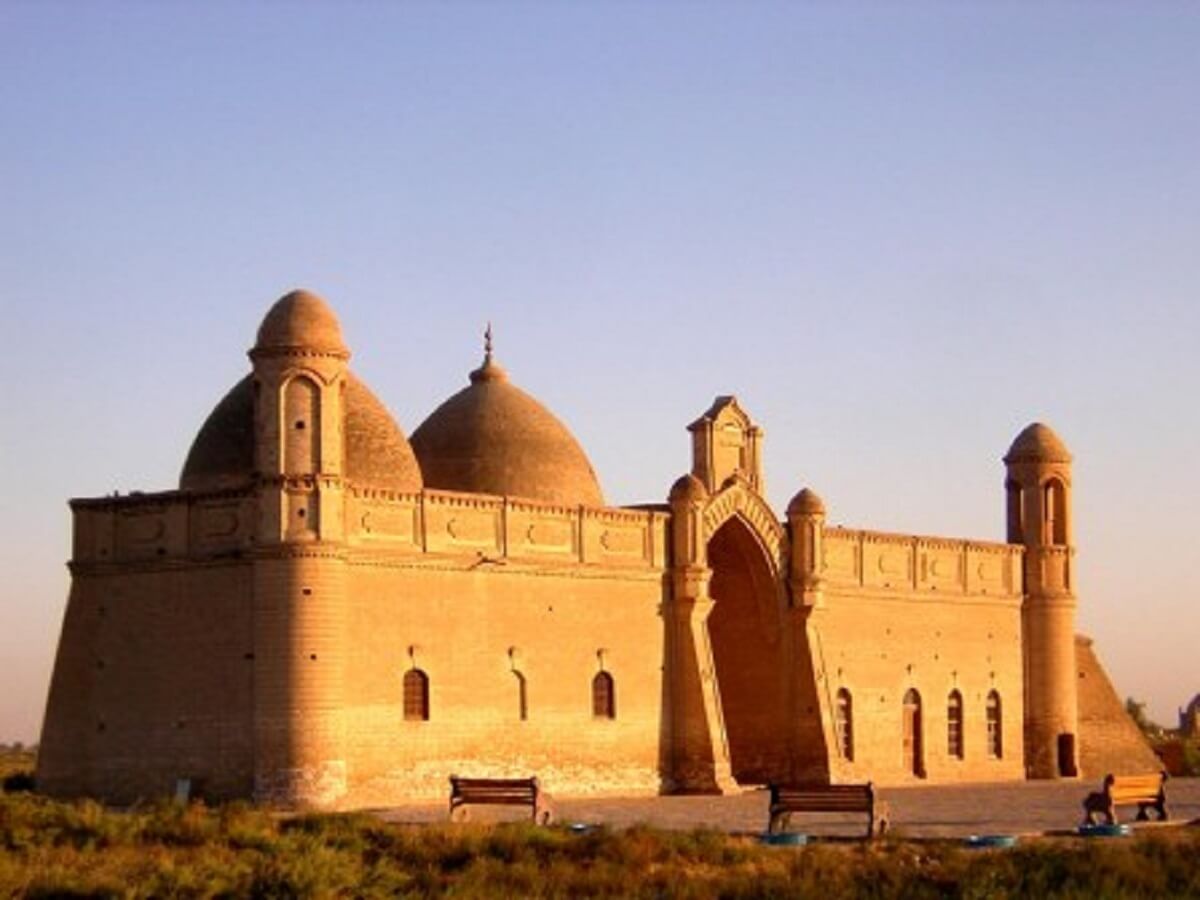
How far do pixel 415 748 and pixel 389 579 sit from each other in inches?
121

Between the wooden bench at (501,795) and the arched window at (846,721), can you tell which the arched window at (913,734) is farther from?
the wooden bench at (501,795)

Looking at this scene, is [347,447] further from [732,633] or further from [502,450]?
[732,633]

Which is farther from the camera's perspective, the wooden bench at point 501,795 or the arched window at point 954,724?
the arched window at point 954,724

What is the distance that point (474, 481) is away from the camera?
4806 cm

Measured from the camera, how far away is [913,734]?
54.4m

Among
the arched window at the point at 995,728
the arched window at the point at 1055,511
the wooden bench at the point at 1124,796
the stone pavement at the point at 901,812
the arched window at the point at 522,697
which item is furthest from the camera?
the arched window at the point at 1055,511

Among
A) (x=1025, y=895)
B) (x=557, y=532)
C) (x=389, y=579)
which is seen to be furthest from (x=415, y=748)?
(x=1025, y=895)

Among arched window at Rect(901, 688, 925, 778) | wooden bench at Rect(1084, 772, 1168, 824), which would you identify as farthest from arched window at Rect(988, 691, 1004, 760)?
wooden bench at Rect(1084, 772, 1168, 824)

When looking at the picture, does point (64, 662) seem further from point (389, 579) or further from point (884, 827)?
point (884, 827)

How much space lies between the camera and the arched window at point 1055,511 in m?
58.7

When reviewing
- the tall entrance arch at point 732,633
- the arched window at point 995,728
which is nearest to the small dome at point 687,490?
the tall entrance arch at point 732,633

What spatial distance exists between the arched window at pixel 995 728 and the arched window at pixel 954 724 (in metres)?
1.46

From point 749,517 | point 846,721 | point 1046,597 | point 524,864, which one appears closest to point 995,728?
point 1046,597

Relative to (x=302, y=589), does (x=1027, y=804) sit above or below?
below
